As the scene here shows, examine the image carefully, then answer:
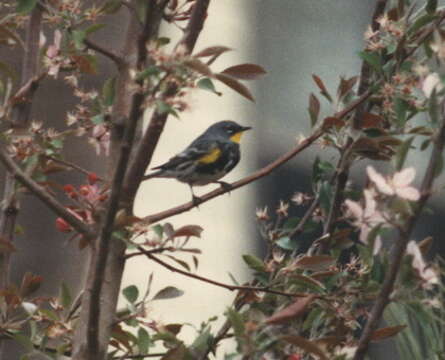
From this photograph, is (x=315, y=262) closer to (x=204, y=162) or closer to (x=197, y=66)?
(x=197, y=66)

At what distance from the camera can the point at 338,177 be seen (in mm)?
1965

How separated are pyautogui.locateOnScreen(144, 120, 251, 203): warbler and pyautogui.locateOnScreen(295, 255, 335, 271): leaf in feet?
5.40

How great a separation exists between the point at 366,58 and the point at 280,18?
4520mm

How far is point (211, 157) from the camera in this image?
11.4 feet

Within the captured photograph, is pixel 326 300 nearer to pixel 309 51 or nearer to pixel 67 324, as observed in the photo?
pixel 67 324

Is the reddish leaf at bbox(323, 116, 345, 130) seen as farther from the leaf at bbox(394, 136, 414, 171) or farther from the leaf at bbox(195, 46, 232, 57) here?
the leaf at bbox(394, 136, 414, 171)

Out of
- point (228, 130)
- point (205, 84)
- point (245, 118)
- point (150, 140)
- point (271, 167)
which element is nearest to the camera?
point (205, 84)

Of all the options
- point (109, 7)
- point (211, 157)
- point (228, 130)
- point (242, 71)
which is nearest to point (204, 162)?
point (211, 157)

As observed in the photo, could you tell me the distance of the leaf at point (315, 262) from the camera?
5.71 ft

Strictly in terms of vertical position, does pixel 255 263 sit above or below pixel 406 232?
below

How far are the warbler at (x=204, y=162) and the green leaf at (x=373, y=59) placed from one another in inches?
62.3

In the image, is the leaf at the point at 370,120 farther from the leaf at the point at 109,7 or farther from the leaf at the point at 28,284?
the leaf at the point at 28,284

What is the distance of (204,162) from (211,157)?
0.04m

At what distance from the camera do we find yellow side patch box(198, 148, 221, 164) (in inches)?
136
